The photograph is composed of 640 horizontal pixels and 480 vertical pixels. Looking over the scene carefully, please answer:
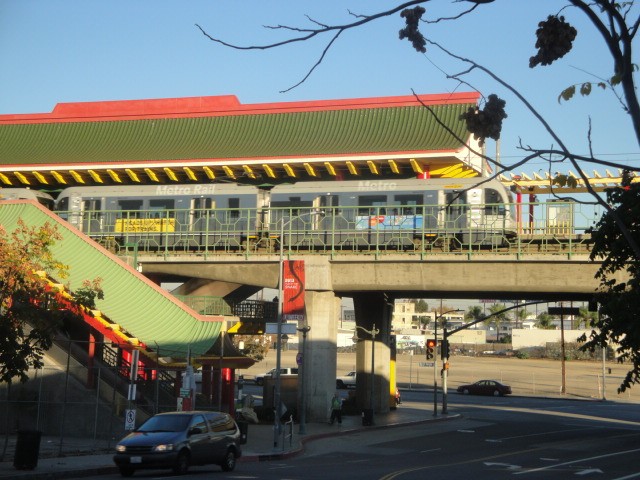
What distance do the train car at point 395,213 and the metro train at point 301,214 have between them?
0.15ft

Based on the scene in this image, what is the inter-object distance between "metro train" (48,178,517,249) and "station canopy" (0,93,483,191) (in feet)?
12.7

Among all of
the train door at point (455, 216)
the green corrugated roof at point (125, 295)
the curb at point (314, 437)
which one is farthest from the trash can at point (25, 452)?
the train door at point (455, 216)

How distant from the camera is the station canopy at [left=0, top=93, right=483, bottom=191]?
47.0 m

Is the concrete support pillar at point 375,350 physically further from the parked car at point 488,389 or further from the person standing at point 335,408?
the parked car at point 488,389

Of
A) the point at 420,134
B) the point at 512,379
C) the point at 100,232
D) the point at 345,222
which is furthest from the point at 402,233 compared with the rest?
the point at 512,379

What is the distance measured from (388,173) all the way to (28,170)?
20655 mm

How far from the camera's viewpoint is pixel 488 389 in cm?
7912

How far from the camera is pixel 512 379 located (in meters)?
99.6

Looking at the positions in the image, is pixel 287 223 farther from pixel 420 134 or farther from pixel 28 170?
pixel 28 170

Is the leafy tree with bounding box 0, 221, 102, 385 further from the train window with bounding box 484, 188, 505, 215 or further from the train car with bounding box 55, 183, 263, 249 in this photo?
the train window with bounding box 484, 188, 505, 215

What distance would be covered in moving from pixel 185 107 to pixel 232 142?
4.69m

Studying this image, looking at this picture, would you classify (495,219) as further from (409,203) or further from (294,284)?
(294,284)

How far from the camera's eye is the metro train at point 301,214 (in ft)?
135

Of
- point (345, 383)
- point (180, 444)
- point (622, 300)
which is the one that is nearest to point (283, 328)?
point (180, 444)
